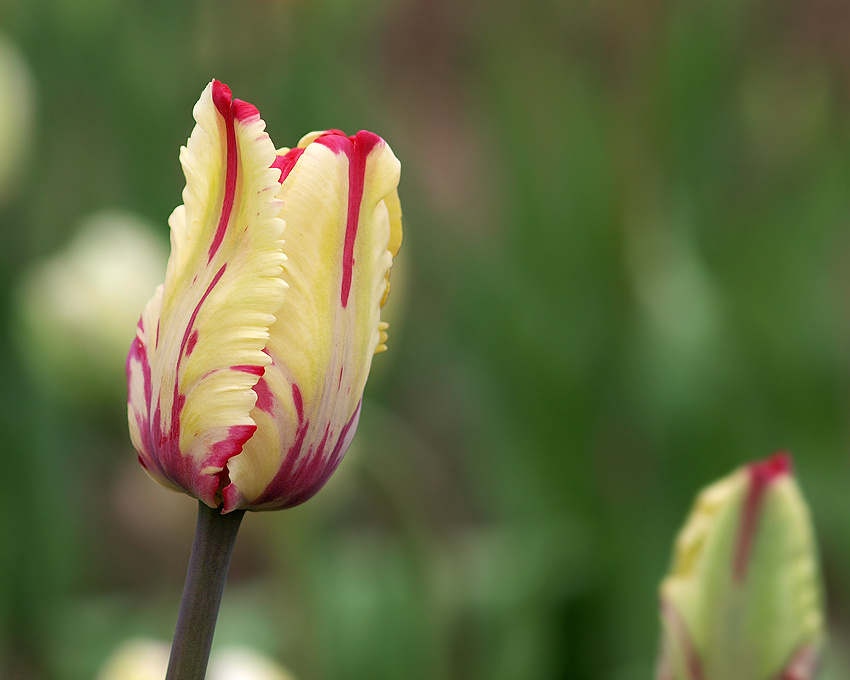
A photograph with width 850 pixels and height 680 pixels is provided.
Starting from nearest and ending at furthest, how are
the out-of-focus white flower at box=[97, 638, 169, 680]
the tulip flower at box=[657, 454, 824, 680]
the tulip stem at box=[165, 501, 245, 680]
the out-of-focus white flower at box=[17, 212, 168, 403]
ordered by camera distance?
the tulip stem at box=[165, 501, 245, 680] → the tulip flower at box=[657, 454, 824, 680] → the out-of-focus white flower at box=[97, 638, 169, 680] → the out-of-focus white flower at box=[17, 212, 168, 403]

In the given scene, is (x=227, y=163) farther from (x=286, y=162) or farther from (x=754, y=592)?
(x=754, y=592)

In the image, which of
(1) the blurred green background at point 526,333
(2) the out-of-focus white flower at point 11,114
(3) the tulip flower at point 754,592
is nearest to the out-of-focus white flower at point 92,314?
(1) the blurred green background at point 526,333

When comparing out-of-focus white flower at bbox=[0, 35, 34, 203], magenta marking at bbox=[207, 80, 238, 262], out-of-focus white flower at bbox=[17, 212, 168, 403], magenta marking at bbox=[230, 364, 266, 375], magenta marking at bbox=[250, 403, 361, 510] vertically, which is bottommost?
magenta marking at bbox=[250, 403, 361, 510]

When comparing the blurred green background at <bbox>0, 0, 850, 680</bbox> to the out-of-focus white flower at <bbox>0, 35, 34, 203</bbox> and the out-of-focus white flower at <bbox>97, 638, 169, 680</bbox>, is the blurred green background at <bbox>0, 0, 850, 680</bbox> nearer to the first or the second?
the out-of-focus white flower at <bbox>0, 35, 34, 203</bbox>

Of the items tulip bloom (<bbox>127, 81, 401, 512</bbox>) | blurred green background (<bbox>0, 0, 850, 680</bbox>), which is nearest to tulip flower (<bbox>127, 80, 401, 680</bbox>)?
tulip bloom (<bbox>127, 81, 401, 512</bbox>)

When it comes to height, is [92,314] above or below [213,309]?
above

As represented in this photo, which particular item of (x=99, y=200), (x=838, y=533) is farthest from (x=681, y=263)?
(x=99, y=200)

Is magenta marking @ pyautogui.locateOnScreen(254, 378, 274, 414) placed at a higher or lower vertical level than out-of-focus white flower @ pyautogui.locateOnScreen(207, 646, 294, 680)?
higher

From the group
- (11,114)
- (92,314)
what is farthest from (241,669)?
(11,114)
